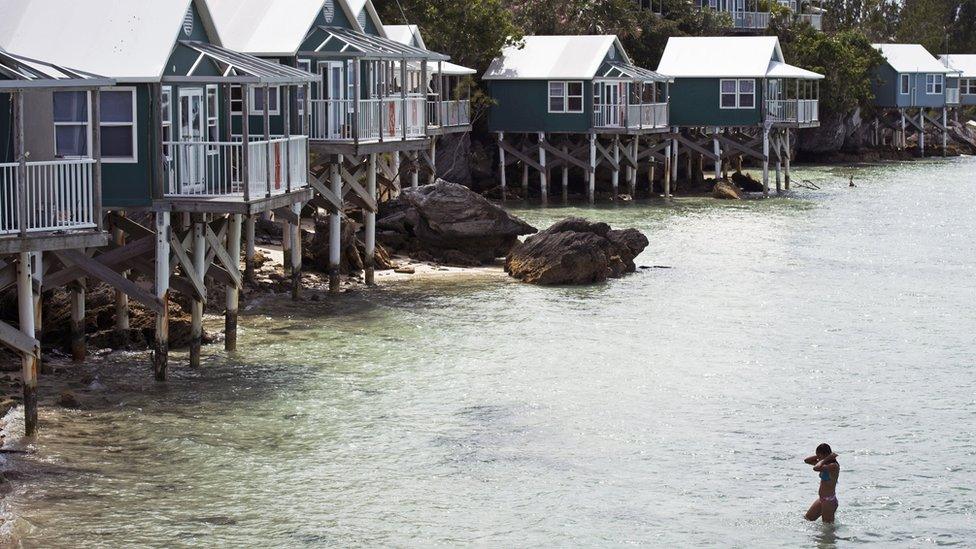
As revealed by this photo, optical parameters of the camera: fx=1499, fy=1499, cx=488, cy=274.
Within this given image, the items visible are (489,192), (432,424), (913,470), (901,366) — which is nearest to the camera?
(913,470)

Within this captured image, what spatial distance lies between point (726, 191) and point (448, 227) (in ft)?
80.4

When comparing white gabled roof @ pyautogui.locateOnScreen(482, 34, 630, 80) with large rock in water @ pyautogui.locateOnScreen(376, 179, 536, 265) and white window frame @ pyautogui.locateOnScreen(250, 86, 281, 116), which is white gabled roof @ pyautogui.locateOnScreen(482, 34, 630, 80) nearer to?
large rock in water @ pyautogui.locateOnScreen(376, 179, 536, 265)

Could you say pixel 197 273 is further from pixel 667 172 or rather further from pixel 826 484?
pixel 667 172

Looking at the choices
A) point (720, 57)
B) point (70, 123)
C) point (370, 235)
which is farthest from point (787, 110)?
point (70, 123)

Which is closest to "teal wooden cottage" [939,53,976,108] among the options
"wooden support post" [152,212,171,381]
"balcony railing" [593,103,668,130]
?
"balcony railing" [593,103,668,130]

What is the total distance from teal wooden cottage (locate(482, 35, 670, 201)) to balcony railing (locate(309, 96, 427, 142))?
21.3 metres

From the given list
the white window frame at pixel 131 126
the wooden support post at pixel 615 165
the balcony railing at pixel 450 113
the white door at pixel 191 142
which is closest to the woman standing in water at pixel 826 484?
the white door at pixel 191 142

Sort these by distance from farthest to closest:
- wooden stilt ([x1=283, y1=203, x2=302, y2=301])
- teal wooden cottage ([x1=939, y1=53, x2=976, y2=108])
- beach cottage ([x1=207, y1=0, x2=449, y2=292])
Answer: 1. teal wooden cottage ([x1=939, y1=53, x2=976, y2=108])
2. beach cottage ([x1=207, y1=0, x2=449, y2=292])
3. wooden stilt ([x1=283, y1=203, x2=302, y2=301])

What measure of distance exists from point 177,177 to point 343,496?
7703 mm

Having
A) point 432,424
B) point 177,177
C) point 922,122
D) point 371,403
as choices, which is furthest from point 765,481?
point 922,122

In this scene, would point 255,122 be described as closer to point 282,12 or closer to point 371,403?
point 282,12

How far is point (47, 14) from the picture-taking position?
83.5 feet

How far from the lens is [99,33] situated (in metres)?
25.1

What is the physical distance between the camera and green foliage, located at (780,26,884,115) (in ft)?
266
